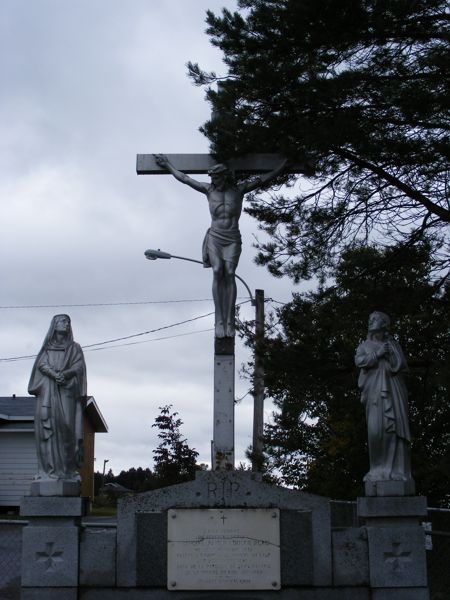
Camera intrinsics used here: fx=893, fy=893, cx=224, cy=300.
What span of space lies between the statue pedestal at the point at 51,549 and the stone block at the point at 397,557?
2702 millimetres

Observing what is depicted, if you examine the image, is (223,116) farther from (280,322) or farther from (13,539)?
(13,539)

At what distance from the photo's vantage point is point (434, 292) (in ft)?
36.1

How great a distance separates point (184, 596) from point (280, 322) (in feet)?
15.8

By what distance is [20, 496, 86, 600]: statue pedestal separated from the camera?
809 centimetres

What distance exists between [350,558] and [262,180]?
406 cm

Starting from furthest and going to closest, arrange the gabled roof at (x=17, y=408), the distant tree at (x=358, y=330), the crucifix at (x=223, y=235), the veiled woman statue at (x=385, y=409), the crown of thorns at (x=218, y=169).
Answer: the gabled roof at (x=17, y=408)
the distant tree at (x=358, y=330)
the crown of thorns at (x=218, y=169)
the crucifix at (x=223, y=235)
the veiled woman statue at (x=385, y=409)

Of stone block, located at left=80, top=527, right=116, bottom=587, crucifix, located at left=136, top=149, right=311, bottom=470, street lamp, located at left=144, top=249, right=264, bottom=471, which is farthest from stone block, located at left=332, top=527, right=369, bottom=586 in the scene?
street lamp, located at left=144, top=249, right=264, bottom=471

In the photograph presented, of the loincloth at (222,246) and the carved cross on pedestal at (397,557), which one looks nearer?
the carved cross on pedestal at (397,557)

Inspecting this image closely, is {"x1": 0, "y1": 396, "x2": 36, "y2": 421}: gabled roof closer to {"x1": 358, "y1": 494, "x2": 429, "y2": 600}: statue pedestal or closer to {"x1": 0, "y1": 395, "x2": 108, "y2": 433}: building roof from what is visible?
{"x1": 0, "y1": 395, "x2": 108, "y2": 433}: building roof

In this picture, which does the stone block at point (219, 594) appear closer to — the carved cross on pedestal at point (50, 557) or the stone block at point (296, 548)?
the stone block at point (296, 548)

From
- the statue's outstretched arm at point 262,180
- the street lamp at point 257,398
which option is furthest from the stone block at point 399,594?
the street lamp at point 257,398

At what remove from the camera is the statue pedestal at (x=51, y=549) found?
809 centimetres

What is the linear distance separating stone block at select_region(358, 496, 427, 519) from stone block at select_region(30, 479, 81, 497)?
274 centimetres

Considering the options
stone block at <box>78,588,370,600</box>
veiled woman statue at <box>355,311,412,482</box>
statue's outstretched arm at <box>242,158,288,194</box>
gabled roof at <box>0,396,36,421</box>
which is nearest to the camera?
stone block at <box>78,588,370,600</box>
